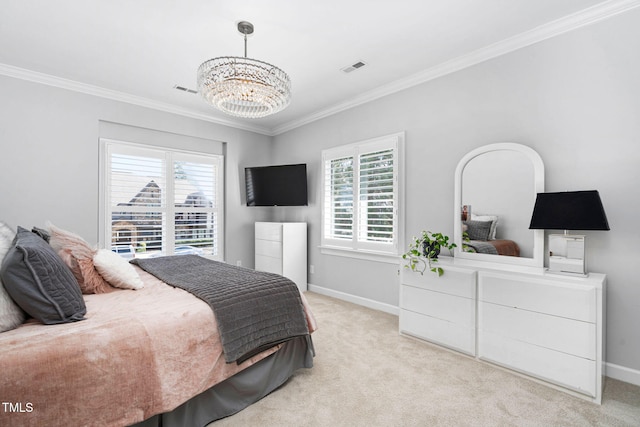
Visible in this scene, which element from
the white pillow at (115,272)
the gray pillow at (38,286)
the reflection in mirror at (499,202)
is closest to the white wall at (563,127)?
the reflection in mirror at (499,202)

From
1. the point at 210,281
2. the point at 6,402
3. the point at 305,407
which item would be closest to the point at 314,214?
the point at 210,281

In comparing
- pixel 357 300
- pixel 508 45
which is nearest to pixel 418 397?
pixel 357 300

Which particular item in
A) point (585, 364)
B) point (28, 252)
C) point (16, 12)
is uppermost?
point (16, 12)

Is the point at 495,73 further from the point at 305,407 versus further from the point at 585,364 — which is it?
the point at 305,407

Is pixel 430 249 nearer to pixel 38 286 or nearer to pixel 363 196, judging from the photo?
pixel 363 196

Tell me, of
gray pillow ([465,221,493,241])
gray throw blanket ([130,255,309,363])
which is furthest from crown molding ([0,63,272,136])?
gray pillow ([465,221,493,241])

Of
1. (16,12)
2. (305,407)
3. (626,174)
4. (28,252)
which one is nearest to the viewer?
(28,252)

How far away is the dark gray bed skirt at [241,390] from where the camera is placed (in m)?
1.57

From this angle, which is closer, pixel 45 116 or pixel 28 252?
pixel 28 252

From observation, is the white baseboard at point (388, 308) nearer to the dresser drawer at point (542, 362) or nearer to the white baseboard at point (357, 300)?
the white baseboard at point (357, 300)

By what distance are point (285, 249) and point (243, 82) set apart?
2690mm

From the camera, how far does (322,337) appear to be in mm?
2895

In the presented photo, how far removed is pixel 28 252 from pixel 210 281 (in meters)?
1.00

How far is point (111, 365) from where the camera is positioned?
1315 millimetres
